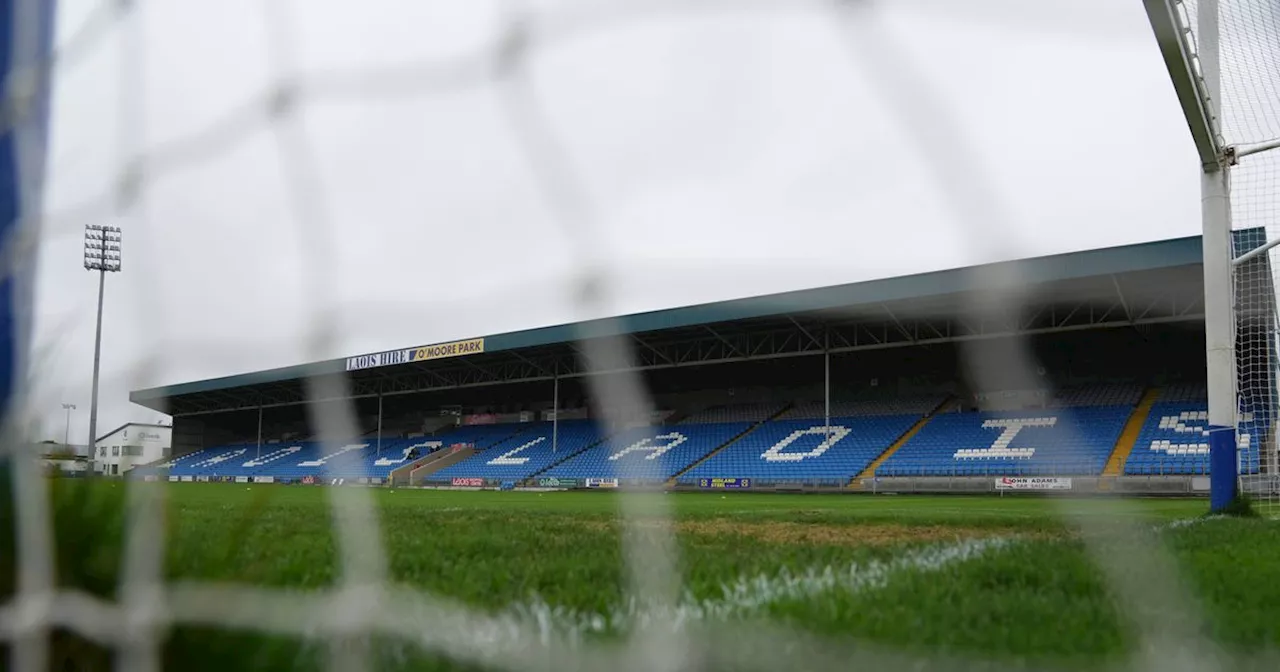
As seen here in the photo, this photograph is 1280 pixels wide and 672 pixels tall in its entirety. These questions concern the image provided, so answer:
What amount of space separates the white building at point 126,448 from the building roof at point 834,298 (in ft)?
0.68

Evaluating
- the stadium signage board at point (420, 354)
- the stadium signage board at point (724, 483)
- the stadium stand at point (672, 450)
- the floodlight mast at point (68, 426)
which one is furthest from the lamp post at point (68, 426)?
the stadium signage board at point (724, 483)

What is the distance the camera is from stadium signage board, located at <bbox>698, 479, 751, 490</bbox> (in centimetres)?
1856

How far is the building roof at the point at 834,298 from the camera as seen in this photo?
7.21 feet

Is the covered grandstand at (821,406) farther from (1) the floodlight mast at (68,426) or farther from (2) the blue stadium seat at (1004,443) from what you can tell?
(1) the floodlight mast at (68,426)

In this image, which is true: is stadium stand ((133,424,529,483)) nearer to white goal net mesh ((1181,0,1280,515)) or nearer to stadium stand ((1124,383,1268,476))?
stadium stand ((1124,383,1268,476))

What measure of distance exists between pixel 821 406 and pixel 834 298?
60.5 feet

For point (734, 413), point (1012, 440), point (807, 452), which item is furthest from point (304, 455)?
point (1012, 440)

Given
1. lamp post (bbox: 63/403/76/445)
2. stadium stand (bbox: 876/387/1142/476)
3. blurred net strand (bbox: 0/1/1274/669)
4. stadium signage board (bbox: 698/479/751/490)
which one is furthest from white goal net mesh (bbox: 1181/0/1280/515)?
stadium signage board (bbox: 698/479/751/490)

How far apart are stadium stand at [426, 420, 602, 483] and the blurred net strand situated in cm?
1932

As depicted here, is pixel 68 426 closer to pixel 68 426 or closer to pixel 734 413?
pixel 68 426

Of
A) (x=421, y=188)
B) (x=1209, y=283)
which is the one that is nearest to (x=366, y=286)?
(x=421, y=188)

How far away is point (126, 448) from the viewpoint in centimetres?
149

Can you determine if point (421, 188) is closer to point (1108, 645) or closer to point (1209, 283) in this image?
point (1108, 645)

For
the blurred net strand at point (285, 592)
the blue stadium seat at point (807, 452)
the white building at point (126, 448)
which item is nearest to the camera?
the blurred net strand at point (285, 592)
